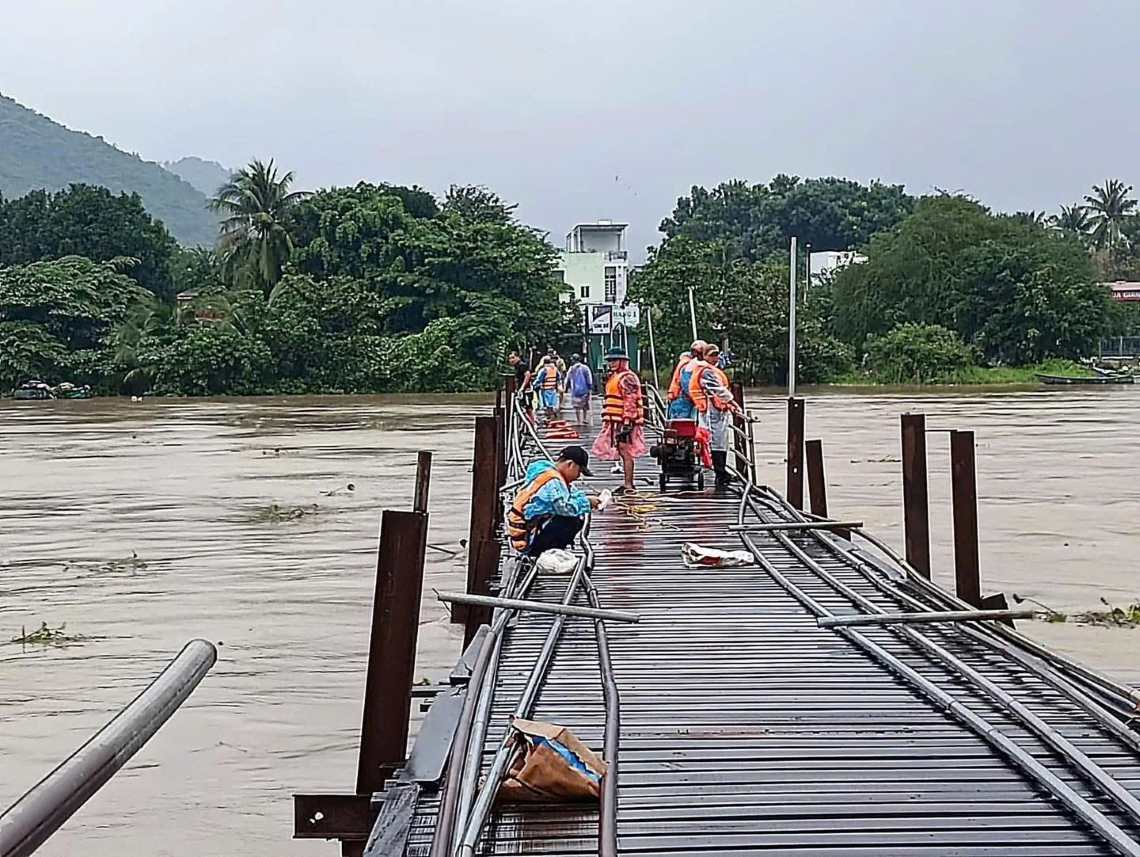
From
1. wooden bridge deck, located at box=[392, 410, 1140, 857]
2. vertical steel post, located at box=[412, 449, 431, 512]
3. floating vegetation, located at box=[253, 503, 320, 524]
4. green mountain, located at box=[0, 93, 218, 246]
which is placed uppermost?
green mountain, located at box=[0, 93, 218, 246]

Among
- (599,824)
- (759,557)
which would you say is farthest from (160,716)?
(759,557)

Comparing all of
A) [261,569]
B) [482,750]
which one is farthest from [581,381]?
[482,750]

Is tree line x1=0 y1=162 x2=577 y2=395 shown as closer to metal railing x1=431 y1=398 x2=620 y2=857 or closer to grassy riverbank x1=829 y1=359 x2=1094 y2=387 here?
grassy riverbank x1=829 y1=359 x2=1094 y2=387

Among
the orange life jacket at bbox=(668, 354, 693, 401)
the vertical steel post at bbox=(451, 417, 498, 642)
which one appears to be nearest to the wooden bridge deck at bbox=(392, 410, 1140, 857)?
the vertical steel post at bbox=(451, 417, 498, 642)

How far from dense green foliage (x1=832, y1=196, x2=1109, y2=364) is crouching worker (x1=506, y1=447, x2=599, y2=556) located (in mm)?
45321

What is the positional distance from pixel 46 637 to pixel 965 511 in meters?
6.99

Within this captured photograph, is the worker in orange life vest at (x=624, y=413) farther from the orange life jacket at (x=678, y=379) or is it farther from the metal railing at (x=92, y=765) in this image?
the metal railing at (x=92, y=765)

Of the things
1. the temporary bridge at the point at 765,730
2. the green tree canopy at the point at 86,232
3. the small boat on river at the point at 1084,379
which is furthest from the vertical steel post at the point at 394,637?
the green tree canopy at the point at 86,232

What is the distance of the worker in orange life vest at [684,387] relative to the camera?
12.3 meters

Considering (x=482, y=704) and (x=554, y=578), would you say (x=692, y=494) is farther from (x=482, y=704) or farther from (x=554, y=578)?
(x=482, y=704)

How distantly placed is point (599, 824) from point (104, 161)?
6861 inches

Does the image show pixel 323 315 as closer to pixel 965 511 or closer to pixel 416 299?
pixel 416 299

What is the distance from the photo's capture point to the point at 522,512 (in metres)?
8.54

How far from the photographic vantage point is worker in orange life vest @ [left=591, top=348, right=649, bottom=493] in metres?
12.7
